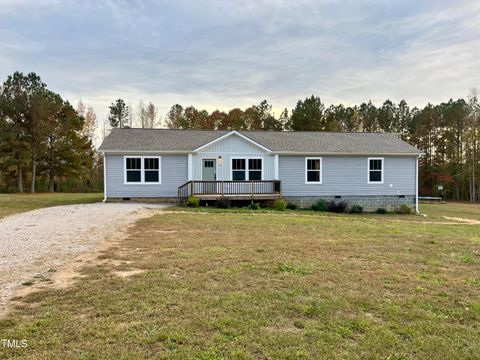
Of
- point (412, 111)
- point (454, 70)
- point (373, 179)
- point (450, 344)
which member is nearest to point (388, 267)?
point (450, 344)

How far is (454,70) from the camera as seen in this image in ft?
70.8

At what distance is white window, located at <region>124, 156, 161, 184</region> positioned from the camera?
18.9m

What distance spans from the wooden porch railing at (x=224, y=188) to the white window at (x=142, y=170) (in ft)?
5.32

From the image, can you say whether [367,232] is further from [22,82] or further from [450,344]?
[22,82]

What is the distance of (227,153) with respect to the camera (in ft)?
63.7

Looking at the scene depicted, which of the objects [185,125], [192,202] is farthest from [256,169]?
[185,125]

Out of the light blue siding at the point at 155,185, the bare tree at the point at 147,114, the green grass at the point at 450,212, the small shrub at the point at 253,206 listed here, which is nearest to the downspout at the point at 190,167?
the light blue siding at the point at 155,185

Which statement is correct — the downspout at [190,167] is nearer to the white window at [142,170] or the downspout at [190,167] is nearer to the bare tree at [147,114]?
the white window at [142,170]

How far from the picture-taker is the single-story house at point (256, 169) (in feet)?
61.4

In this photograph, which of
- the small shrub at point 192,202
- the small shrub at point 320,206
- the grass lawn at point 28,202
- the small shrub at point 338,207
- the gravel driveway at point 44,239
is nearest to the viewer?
the gravel driveway at point 44,239

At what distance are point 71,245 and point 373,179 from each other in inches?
682

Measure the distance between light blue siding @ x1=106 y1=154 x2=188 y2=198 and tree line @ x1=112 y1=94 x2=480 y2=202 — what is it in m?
23.9

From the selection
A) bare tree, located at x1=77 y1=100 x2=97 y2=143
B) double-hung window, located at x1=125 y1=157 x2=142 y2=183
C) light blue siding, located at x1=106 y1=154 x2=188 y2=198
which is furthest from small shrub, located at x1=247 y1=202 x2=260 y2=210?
bare tree, located at x1=77 y1=100 x2=97 y2=143

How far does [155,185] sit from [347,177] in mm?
10698
